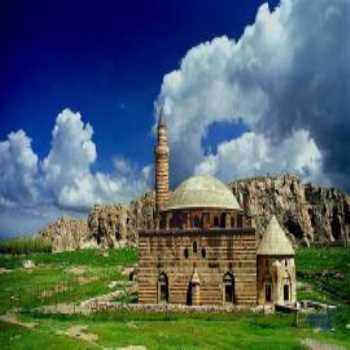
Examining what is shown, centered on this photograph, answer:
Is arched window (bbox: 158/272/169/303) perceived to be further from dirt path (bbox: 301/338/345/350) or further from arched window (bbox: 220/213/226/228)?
dirt path (bbox: 301/338/345/350)

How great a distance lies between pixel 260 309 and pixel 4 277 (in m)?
45.7

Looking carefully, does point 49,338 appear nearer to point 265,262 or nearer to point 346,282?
point 265,262

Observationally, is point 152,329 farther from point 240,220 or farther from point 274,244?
point 240,220

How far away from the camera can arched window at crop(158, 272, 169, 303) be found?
49.4m

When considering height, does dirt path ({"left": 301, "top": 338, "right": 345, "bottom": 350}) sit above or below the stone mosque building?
below

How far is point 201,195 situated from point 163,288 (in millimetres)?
8008

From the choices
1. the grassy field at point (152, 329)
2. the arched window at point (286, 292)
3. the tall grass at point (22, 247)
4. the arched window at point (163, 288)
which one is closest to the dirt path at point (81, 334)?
the grassy field at point (152, 329)

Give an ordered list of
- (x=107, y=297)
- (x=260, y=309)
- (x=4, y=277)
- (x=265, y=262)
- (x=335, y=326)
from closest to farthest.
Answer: (x=335, y=326) → (x=260, y=309) → (x=265, y=262) → (x=107, y=297) → (x=4, y=277)

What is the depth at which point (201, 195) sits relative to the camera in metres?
51.3

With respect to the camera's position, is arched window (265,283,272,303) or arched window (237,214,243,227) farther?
arched window (237,214,243,227)

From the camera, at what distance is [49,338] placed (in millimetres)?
32844

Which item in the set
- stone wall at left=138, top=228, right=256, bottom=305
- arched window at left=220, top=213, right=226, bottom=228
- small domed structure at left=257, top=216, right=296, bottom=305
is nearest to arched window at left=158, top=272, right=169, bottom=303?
stone wall at left=138, top=228, right=256, bottom=305

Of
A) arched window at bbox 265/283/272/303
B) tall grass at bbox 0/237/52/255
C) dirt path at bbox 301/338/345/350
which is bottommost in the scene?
dirt path at bbox 301/338/345/350

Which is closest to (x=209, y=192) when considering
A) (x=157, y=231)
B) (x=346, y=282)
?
(x=157, y=231)
